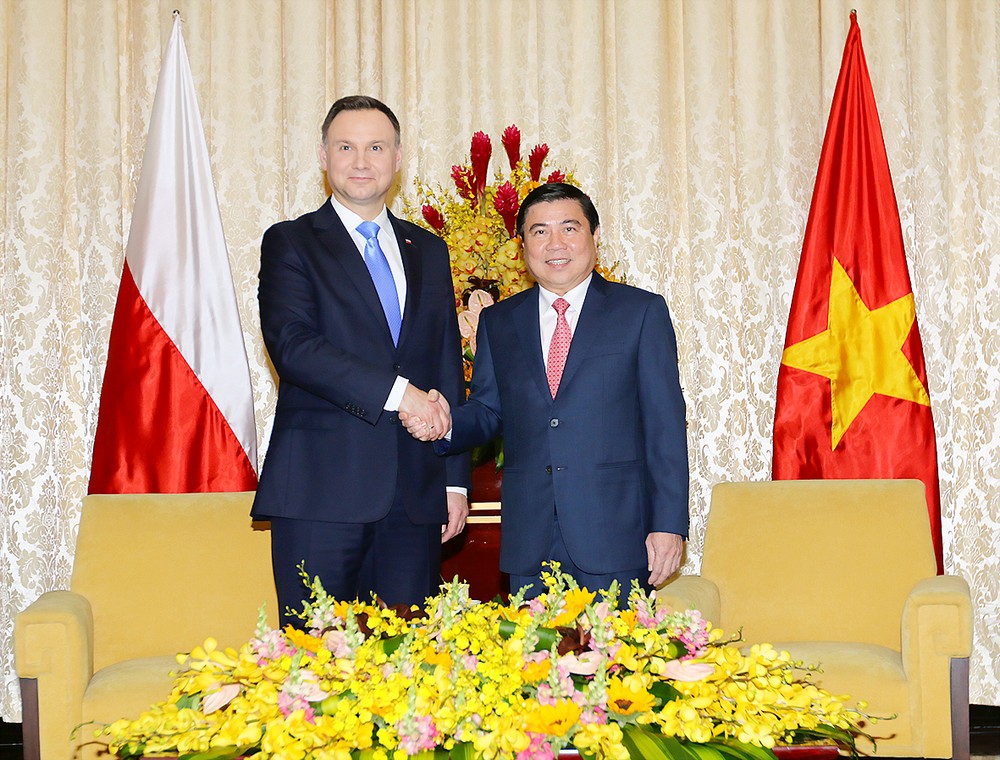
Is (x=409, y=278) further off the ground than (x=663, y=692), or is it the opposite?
(x=409, y=278)

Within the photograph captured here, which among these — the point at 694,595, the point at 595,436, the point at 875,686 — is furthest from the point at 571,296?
the point at 875,686

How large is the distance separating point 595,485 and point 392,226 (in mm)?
840

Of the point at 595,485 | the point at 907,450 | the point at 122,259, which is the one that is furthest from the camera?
the point at 122,259

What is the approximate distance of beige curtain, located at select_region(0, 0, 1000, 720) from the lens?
4.28 meters

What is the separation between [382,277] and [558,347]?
0.48m

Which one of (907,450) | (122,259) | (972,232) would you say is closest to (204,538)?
(122,259)

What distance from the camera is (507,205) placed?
368 cm

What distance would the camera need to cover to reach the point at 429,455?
266 cm

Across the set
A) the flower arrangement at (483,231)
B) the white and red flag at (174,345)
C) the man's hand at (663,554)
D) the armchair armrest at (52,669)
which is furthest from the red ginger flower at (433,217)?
the armchair armrest at (52,669)

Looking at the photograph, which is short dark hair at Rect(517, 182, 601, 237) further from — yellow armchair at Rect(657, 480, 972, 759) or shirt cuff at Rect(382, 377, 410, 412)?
yellow armchair at Rect(657, 480, 972, 759)

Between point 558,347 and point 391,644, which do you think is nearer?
point 391,644

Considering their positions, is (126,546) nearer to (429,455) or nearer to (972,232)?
(429,455)

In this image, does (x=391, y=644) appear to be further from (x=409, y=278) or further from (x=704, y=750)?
(x=409, y=278)

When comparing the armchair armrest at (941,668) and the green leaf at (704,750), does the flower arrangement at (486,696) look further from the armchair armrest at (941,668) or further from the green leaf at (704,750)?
the armchair armrest at (941,668)
